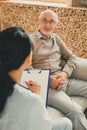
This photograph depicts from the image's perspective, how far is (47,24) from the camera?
267 cm

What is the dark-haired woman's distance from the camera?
4.24 feet

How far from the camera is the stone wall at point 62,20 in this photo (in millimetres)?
3779

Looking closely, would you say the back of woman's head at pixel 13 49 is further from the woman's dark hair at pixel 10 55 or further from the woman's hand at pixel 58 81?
the woman's hand at pixel 58 81

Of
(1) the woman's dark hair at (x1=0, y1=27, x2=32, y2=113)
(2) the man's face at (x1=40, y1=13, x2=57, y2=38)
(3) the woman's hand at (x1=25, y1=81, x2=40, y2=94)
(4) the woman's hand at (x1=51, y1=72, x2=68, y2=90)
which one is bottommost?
(4) the woman's hand at (x1=51, y1=72, x2=68, y2=90)

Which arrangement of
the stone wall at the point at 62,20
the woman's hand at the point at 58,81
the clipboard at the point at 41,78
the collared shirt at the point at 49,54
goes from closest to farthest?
the clipboard at the point at 41,78 < the woman's hand at the point at 58,81 < the collared shirt at the point at 49,54 < the stone wall at the point at 62,20

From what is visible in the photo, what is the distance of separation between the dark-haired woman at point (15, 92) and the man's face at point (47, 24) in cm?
133

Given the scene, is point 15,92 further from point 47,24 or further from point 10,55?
point 47,24

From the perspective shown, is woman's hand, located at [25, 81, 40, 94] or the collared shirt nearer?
woman's hand, located at [25, 81, 40, 94]

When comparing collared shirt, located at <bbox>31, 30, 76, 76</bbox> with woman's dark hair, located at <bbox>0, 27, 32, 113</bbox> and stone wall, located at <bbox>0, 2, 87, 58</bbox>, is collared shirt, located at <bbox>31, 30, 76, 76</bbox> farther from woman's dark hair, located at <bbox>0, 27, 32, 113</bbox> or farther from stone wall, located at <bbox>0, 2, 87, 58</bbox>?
woman's dark hair, located at <bbox>0, 27, 32, 113</bbox>

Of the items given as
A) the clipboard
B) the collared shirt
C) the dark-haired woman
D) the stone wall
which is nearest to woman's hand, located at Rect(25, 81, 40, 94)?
the clipboard

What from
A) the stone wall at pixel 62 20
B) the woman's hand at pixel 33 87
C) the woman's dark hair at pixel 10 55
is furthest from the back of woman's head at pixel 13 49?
the stone wall at pixel 62 20

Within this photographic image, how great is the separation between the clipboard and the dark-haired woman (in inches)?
36.7

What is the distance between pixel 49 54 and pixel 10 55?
54.8 inches

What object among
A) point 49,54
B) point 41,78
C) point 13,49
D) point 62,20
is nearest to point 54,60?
point 49,54
